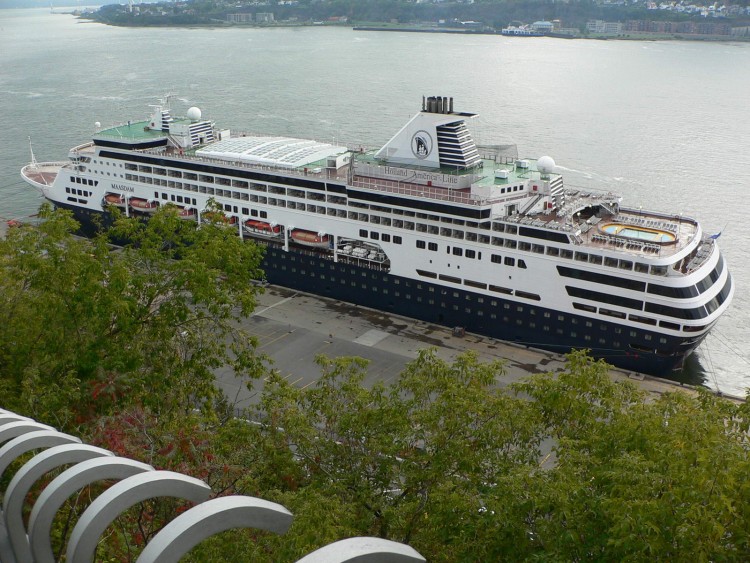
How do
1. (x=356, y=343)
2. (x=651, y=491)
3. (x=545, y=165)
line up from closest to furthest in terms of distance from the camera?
(x=651, y=491), (x=356, y=343), (x=545, y=165)

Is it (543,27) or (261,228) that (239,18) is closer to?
(543,27)

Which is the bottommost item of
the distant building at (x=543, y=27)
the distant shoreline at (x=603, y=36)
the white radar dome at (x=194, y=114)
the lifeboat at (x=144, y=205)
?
the lifeboat at (x=144, y=205)

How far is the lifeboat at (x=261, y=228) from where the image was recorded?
3503 centimetres

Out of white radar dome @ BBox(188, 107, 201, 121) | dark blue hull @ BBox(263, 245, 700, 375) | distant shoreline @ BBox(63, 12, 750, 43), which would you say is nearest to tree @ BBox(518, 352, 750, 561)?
dark blue hull @ BBox(263, 245, 700, 375)

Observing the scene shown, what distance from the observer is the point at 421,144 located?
32.2 m

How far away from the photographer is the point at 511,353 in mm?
A: 29172

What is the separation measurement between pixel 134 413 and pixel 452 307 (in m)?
18.0

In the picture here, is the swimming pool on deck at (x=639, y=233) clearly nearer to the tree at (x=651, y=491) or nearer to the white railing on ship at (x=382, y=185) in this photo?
the white railing on ship at (x=382, y=185)

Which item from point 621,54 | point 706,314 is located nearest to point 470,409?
point 706,314

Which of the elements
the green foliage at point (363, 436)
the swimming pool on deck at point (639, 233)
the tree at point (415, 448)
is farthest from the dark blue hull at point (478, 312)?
the tree at point (415, 448)

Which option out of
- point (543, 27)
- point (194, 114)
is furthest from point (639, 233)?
point (543, 27)

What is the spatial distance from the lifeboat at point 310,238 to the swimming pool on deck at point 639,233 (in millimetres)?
12249

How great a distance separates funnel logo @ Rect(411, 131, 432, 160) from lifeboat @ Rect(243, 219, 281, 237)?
763 centimetres

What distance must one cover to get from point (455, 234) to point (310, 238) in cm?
728
